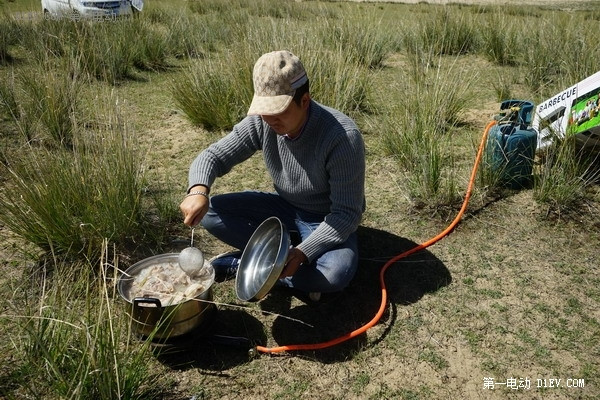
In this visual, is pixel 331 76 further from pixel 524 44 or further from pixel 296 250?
pixel 524 44

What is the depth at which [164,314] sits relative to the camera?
1.97 m

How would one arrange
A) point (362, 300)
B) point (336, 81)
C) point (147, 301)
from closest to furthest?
1. point (147, 301)
2. point (362, 300)
3. point (336, 81)

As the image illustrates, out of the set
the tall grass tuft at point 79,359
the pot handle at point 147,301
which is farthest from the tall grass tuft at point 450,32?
the tall grass tuft at point 79,359

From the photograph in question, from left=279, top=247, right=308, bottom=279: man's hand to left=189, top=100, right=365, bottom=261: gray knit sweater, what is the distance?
3cm

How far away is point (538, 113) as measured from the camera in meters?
3.67

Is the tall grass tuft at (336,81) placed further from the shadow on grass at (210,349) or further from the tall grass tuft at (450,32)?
the tall grass tuft at (450,32)

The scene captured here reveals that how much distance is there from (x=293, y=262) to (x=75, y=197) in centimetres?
116

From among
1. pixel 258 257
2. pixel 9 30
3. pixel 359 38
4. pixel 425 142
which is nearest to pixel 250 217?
pixel 258 257

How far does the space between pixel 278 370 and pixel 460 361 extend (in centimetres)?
78

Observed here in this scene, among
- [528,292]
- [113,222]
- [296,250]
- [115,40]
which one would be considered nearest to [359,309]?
[296,250]

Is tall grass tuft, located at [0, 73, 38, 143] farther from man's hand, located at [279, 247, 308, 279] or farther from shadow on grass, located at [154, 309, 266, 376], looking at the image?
man's hand, located at [279, 247, 308, 279]

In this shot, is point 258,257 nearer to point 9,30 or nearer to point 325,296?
point 325,296

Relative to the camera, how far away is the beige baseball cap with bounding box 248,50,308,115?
2041mm

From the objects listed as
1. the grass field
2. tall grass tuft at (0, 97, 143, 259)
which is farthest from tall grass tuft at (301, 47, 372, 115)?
tall grass tuft at (0, 97, 143, 259)
